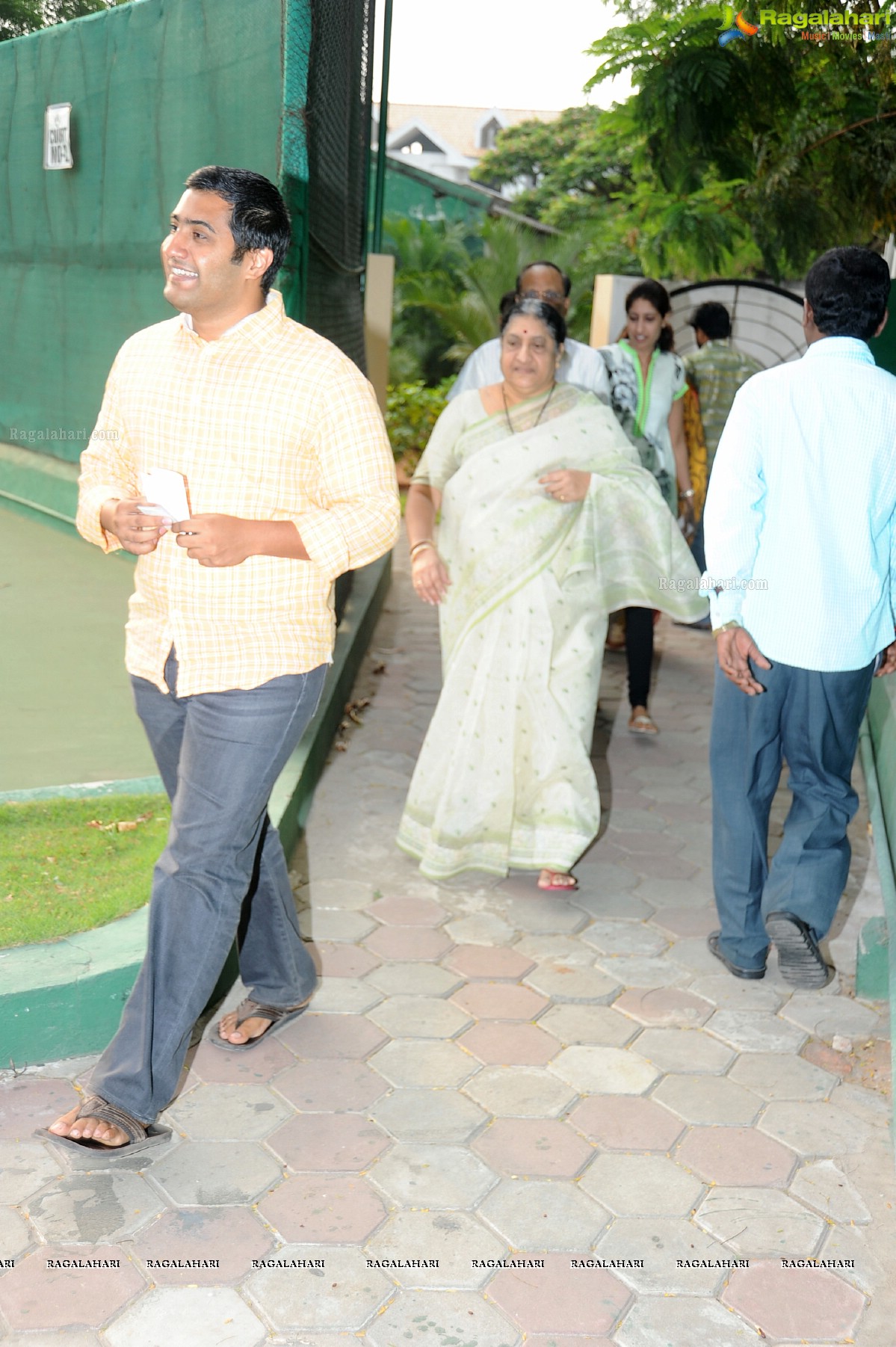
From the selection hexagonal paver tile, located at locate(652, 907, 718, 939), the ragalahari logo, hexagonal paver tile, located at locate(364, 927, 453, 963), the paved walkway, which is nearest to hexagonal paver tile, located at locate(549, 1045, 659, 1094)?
the paved walkway

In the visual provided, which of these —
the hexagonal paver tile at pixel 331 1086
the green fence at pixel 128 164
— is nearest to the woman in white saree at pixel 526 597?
the green fence at pixel 128 164

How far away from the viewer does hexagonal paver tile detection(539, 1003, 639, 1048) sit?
145 inches

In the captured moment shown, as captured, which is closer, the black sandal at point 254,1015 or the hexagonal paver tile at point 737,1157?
the hexagonal paver tile at point 737,1157

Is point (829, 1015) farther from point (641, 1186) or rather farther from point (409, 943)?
point (409, 943)

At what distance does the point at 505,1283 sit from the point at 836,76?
25.1 ft

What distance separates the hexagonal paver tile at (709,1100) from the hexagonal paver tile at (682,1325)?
2.26 ft

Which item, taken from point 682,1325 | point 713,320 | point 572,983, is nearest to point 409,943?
point 572,983

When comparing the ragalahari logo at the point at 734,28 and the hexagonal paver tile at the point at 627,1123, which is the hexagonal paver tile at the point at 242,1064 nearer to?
the hexagonal paver tile at the point at 627,1123

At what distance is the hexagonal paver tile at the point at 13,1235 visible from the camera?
266 cm

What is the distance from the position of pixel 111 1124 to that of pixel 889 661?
248 cm

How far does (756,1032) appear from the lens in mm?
3775

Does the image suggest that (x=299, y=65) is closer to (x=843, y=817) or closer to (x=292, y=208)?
(x=292, y=208)

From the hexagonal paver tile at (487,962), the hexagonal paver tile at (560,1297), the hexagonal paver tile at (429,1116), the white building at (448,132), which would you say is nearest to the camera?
the hexagonal paver tile at (560,1297)

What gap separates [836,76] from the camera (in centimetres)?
820
